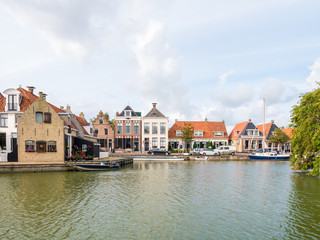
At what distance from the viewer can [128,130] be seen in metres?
62.8

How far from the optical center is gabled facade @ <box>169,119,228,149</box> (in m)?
66.4

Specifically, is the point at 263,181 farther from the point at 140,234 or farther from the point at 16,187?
the point at 16,187

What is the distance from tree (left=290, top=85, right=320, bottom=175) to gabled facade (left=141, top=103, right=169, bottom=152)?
38.5 meters

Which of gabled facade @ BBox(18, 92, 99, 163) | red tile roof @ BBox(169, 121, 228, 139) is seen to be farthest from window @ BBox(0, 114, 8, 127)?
red tile roof @ BBox(169, 121, 228, 139)

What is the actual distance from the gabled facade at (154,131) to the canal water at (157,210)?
41077mm

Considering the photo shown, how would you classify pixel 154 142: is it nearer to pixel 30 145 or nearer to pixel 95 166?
pixel 95 166

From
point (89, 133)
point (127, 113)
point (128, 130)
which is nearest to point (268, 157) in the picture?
point (128, 130)

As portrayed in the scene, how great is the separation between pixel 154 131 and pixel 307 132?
1656 inches

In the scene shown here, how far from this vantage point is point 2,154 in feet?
108

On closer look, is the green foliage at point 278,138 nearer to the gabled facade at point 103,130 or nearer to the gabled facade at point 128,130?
the gabled facade at point 128,130


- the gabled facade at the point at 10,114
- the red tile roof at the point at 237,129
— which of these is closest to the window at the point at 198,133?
the red tile roof at the point at 237,129

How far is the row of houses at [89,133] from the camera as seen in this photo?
31188mm

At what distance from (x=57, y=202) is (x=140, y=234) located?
7.71 metres

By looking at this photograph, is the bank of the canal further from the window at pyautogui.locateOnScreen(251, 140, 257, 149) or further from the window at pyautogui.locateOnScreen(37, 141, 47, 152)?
the window at pyautogui.locateOnScreen(251, 140, 257, 149)
